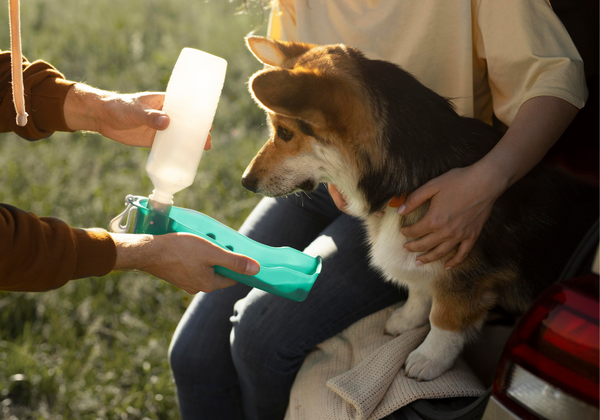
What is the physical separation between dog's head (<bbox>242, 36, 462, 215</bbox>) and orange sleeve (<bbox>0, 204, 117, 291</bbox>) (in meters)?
0.60

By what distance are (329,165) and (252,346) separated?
0.75 metres

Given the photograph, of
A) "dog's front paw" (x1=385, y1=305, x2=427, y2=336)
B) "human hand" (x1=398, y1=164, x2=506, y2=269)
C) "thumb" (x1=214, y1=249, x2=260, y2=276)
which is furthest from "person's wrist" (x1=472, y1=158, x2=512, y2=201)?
"thumb" (x1=214, y1=249, x2=260, y2=276)

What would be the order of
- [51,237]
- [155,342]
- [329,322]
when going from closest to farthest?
[51,237]
[329,322]
[155,342]

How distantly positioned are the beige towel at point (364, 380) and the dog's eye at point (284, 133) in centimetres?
80

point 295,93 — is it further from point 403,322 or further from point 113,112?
point 403,322

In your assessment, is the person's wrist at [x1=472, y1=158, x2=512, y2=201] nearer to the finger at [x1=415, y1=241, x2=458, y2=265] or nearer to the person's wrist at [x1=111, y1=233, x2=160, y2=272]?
the finger at [x1=415, y1=241, x2=458, y2=265]

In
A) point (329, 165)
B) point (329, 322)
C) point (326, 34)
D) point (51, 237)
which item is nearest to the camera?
point (51, 237)

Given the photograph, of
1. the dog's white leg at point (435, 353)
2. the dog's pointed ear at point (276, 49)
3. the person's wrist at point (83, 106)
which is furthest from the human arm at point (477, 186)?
the person's wrist at point (83, 106)

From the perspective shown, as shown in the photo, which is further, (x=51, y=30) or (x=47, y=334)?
(x=51, y=30)

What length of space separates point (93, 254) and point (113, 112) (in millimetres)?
631

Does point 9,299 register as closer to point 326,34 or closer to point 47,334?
point 47,334

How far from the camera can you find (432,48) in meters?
1.99

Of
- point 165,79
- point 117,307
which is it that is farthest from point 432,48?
point 165,79

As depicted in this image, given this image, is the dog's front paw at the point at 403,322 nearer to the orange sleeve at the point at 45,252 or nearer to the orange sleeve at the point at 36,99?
the orange sleeve at the point at 45,252
